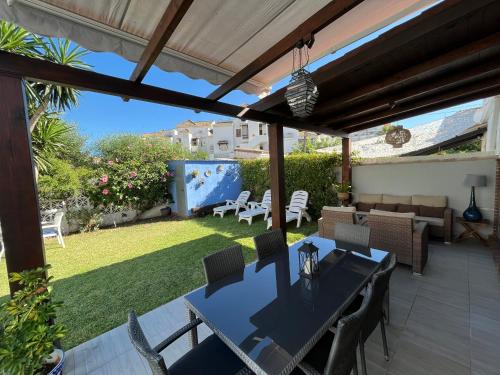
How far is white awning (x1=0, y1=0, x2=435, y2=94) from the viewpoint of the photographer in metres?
1.46

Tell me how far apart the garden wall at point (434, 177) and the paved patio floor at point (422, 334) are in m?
2.21

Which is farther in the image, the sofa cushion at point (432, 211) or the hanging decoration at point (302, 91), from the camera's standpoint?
the sofa cushion at point (432, 211)

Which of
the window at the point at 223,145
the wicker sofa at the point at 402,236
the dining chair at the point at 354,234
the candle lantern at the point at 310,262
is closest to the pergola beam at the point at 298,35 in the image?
the candle lantern at the point at 310,262

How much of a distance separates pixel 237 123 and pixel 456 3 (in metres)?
21.5

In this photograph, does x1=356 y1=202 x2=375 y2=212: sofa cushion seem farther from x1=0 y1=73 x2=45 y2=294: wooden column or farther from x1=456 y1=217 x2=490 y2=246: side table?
x1=0 y1=73 x2=45 y2=294: wooden column

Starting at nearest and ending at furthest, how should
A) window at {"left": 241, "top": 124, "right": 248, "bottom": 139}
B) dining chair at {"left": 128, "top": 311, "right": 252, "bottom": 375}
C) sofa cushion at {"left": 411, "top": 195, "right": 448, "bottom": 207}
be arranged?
dining chair at {"left": 128, "top": 311, "right": 252, "bottom": 375}
sofa cushion at {"left": 411, "top": 195, "right": 448, "bottom": 207}
window at {"left": 241, "top": 124, "right": 248, "bottom": 139}

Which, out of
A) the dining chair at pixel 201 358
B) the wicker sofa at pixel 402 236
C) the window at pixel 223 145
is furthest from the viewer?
the window at pixel 223 145

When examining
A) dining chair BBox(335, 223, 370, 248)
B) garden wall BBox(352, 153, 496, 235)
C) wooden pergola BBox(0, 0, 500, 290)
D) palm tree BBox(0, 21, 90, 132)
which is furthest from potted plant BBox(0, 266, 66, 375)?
garden wall BBox(352, 153, 496, 235)

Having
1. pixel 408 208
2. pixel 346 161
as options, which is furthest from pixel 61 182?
pixel 408 208

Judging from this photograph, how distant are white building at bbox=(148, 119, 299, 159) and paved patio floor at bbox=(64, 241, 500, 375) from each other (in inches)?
635

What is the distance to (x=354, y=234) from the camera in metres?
2.59

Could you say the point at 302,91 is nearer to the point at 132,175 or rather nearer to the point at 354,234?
the point at 354,234

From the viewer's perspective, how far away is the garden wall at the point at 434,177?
4441 millimetres

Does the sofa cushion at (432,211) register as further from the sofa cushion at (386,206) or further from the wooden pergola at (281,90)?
the wooden pergola at (281,90)
